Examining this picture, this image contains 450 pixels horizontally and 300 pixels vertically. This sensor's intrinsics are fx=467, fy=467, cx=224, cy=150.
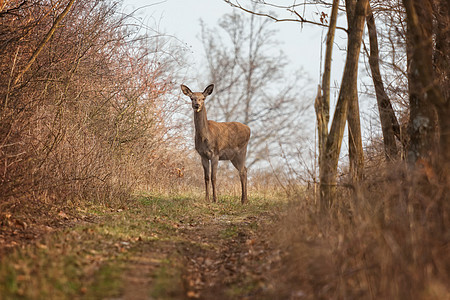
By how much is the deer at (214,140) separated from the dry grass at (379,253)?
688 cm

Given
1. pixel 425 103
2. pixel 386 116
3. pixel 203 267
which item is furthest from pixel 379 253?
pixel 386 116

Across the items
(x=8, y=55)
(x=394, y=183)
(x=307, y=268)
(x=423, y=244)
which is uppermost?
(x=8, y=55)

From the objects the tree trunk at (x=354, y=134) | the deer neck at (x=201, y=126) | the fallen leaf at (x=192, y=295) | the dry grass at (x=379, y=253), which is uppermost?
the deer neck at (x=201, y=126)

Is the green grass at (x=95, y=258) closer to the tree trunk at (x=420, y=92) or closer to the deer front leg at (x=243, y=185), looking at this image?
the tree trunk at (x=420, y=92)

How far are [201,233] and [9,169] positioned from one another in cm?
301

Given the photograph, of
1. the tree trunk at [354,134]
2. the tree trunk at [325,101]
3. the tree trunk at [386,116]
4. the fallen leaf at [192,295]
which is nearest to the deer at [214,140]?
the tree trunk at [354,134]

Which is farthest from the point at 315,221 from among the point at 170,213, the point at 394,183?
the point at 170,213

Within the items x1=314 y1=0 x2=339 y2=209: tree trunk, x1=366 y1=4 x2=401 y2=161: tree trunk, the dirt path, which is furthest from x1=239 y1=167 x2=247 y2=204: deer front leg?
x1=314 y1=0 x2=339 y2=209: tree trunk

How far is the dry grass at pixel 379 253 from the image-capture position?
3662 mm

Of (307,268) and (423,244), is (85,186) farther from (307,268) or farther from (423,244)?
(423,244)

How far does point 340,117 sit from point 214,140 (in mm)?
6417

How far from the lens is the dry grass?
3.66 meters

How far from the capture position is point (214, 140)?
1259 cm

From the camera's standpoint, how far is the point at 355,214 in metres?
5.30
